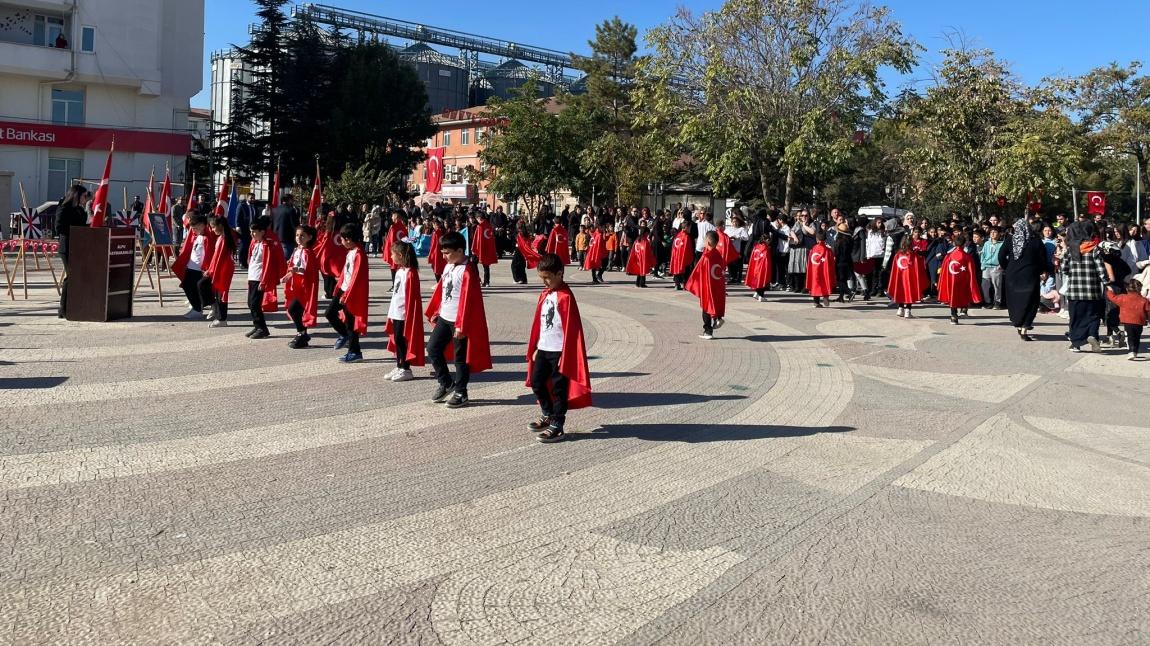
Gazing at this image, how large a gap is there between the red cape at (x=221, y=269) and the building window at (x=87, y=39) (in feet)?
115

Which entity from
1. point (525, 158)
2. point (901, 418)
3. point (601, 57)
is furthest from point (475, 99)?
point (901, 418)

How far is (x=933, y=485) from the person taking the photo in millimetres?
6852

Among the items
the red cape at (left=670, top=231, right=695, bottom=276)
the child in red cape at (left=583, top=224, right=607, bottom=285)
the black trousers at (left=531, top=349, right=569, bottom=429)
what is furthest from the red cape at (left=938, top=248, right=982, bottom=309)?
the black trousers at (left=531, top=349, right=569, bottom=429)

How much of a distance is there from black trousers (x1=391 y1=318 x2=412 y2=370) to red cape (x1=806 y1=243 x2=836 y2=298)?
35.5 ft

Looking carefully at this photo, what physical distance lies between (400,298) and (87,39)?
40416 mm

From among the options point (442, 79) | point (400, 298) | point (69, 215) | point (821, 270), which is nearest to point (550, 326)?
point (400, 298)

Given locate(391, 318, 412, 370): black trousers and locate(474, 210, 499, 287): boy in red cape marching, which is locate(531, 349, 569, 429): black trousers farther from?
locate(474, 210, 499, 287): boy in red cape marching

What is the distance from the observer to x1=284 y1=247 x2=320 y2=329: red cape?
1197cm

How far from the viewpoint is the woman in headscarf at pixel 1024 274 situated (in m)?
14.6

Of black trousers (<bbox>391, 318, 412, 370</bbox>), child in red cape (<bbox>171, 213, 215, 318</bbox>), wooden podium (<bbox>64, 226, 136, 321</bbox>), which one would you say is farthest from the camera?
child in red cape (<bbox>171, 213, 215, 318</bbox>)

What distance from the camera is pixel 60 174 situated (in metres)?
43.4

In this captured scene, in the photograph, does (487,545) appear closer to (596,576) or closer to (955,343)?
(596,576)

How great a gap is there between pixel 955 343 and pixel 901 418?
594 centimetres

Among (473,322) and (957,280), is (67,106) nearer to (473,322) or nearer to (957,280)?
(957,280)
